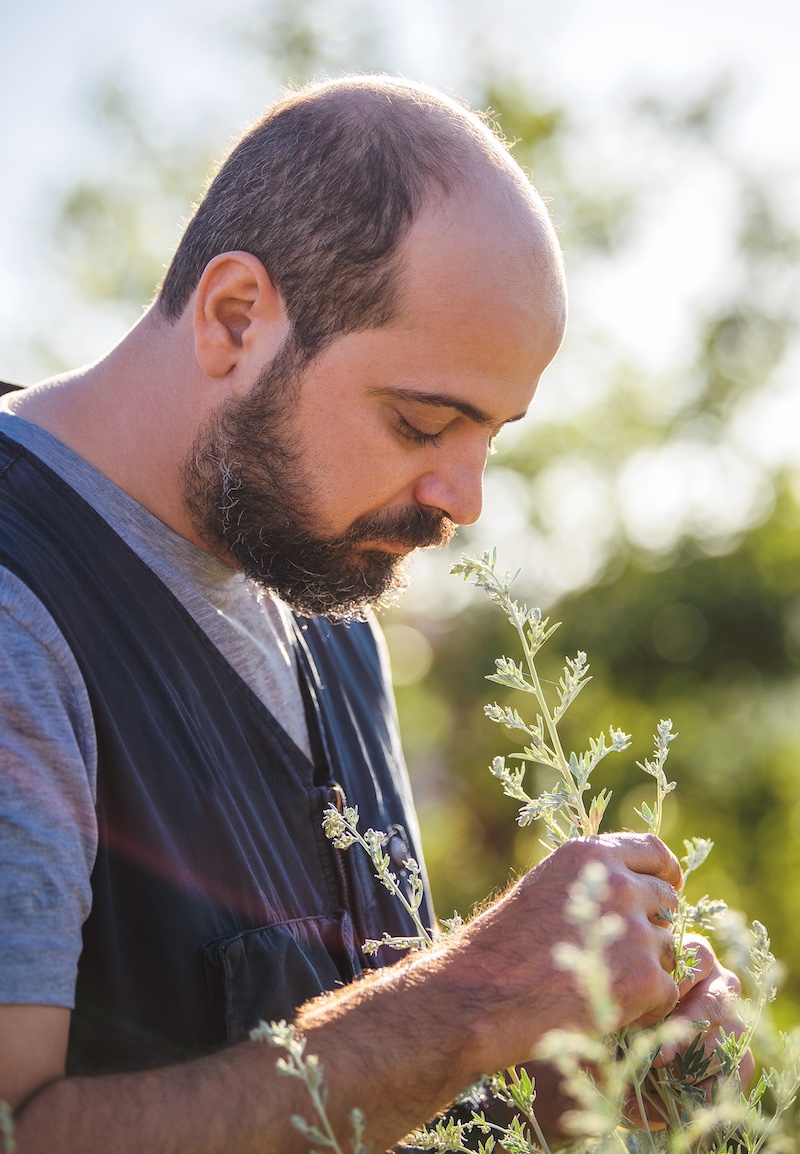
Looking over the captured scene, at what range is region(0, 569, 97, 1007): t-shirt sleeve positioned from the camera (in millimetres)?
1308

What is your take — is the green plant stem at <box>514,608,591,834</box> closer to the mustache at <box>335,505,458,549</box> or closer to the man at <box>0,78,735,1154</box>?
the man at <box>0,78,735,1154</box>

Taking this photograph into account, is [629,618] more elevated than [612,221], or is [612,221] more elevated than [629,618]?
[612,221]

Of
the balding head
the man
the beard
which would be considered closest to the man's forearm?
the man

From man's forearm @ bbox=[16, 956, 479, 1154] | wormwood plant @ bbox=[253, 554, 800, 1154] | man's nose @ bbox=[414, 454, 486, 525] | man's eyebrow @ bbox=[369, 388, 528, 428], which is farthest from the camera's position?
man's nose @ bbox=[414, 454, 486, 525]

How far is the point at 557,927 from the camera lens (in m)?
1.36

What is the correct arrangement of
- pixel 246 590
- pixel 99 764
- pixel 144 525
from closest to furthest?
pixel 99 764, pixel 144 525, pixel 246 590

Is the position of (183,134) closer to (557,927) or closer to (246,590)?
(246,590)

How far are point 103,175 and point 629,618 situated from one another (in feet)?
28.6

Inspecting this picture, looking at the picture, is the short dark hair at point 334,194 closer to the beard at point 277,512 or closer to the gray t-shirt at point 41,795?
the beard at point 277,512

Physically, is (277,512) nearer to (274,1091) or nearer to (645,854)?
(645,854)

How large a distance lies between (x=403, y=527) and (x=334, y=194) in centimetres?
70

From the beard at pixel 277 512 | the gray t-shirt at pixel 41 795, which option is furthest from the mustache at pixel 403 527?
the gray t-shirt at pixel 41 795

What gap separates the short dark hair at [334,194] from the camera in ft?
6.75

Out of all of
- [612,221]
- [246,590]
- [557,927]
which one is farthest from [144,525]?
[612,221]
